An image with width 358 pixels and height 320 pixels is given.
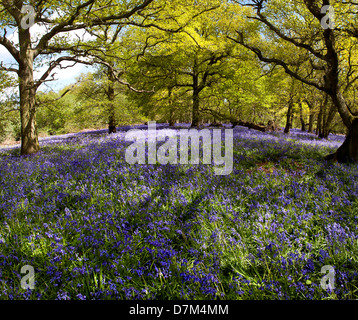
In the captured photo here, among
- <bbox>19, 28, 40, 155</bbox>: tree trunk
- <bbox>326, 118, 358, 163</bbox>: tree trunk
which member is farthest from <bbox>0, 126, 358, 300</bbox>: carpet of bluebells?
<bbox>19, 28, 40, 155</bbox>: tree trunk

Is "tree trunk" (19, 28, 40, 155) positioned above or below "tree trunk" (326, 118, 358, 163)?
above

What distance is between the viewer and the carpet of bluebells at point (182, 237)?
2170mm

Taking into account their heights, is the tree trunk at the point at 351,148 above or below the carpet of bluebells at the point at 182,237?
above

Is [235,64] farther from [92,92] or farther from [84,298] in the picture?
[84,298]

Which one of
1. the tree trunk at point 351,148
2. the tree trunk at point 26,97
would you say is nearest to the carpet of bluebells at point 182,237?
the tree trunk at point 351,148

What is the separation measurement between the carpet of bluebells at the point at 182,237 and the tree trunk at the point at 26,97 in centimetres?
428

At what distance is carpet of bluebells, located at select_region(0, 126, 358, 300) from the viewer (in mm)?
2170

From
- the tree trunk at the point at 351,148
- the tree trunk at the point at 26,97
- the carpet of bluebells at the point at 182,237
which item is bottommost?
the carpet of bluebells at the point at 182,237

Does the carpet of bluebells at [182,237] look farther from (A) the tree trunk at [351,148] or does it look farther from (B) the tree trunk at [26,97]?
(B) the tree trunk at [26,97]

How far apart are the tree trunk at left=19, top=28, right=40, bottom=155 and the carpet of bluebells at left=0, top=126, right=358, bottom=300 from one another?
4284mm

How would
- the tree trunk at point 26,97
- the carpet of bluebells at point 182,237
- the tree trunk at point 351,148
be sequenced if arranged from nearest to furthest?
the carpet of bluebells at point 182,237 < the tree trunk at point 351,148 < the tree trunk at point 26,97

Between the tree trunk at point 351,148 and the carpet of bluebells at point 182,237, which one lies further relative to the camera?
the tree trunk at point 351,148

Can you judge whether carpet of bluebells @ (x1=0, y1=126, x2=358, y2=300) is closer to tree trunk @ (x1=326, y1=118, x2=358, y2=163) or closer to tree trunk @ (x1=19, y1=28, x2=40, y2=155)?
tree trunk @ (x1=326, y1=118, x2=358, y2=163)

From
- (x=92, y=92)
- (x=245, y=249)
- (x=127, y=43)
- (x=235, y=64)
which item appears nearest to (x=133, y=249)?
(x=245, y=249)
